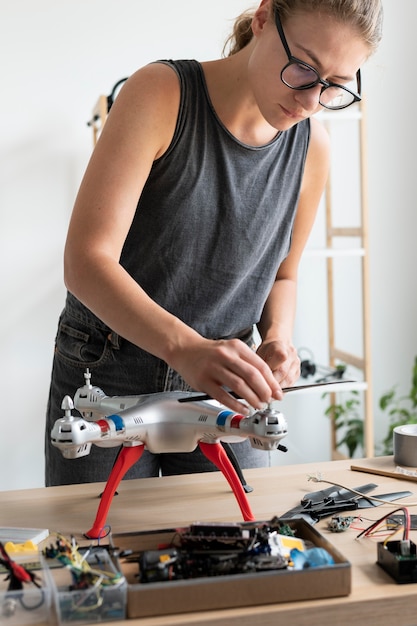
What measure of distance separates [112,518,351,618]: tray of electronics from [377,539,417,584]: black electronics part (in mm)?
73

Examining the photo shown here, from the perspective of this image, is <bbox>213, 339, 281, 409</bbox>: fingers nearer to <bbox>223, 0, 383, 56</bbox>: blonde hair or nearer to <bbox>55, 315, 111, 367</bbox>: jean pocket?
<bbox>55, 315, 111, 367</bbox>: jean pocket

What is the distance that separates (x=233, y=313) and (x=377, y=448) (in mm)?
1936

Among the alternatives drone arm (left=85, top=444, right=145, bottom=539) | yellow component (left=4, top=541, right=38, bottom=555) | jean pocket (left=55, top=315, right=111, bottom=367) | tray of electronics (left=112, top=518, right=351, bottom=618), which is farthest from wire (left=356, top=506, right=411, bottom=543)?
jean pocket (left=55, top=315, right=111, bottom=367)

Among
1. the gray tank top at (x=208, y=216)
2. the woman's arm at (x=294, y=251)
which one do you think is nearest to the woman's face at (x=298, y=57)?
the gray tank top at (x=208, y=216)

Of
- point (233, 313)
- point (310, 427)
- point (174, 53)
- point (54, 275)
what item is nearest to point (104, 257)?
point (233, 313)

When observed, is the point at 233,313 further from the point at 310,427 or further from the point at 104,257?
the point at 310,427

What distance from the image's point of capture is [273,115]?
136cm

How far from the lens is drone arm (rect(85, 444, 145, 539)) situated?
117 centimetres

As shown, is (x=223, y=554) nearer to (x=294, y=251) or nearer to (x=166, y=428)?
(x=166, y=428)

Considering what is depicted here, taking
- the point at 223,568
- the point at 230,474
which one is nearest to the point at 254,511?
the point at 230,474

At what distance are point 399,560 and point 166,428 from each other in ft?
1.31

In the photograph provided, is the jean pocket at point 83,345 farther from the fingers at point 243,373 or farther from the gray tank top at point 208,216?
the fingers at point 243,373

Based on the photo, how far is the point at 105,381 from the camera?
149 centimetres

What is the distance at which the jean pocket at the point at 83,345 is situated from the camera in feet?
4.89
